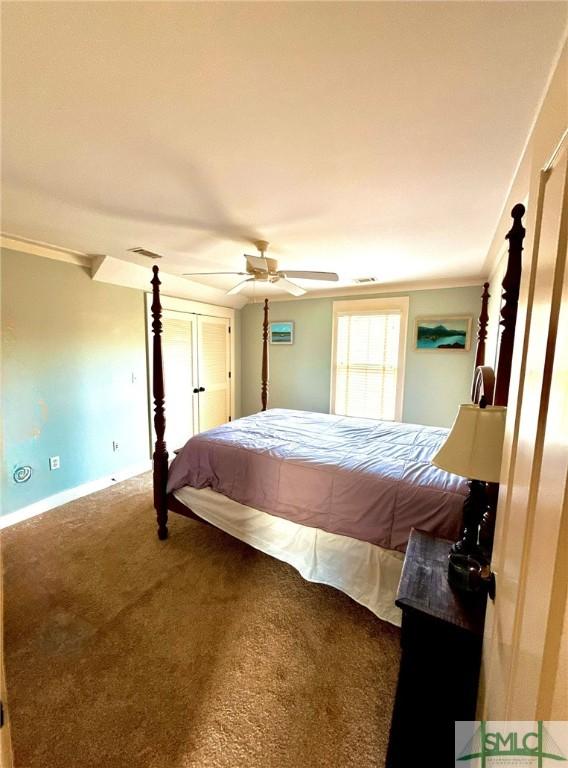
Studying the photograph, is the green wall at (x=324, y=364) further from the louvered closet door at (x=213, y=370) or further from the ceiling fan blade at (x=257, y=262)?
the ceiling fan blade at (x=257, y=262)

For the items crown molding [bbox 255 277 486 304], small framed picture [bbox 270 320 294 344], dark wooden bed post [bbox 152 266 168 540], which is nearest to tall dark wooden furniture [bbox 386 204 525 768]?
dark wooden bed post [bbox 152 266 168 540]

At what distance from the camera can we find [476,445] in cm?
97

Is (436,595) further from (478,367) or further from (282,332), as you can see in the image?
(282,332)

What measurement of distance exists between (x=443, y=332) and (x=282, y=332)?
2.25 m

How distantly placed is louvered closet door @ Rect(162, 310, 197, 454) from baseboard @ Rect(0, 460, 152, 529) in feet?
1.66

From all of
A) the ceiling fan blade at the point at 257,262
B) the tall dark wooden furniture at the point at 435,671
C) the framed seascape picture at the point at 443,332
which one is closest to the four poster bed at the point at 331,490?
the tall dark wooden furniture at the point at 435,671

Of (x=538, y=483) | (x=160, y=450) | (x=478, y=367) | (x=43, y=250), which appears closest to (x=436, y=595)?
(x=538, y=483)

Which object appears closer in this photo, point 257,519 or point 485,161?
point 485,161

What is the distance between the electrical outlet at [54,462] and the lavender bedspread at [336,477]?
1.30 metres

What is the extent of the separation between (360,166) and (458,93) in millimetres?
487

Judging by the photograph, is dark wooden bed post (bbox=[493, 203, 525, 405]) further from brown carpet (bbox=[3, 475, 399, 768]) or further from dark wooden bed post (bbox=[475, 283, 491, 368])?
dark wooden bed post (bbox=[475, 283, 491, 368])

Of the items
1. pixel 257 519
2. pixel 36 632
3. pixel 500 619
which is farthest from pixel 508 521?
pixel 36 632

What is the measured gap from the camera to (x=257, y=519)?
211 centimetres

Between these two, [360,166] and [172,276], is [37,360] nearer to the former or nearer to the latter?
[172,276]
